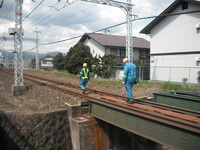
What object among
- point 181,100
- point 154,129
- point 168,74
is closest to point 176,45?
point 168,74

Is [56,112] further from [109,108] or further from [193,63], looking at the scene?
[193,63]

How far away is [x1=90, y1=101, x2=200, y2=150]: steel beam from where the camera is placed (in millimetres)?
4472

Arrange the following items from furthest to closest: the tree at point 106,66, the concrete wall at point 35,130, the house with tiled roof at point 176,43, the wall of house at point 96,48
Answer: the wall of house at point 96,48, the tree at point 106,66, the house with tiled roof at point 176,43, the concrete wall at point 35,130

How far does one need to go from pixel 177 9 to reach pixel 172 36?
9.77 feet

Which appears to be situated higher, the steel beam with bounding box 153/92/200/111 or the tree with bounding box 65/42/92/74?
the tree with bounding box 65/42/92/74

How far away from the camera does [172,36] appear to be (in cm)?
2325

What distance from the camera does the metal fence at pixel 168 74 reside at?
772 inches

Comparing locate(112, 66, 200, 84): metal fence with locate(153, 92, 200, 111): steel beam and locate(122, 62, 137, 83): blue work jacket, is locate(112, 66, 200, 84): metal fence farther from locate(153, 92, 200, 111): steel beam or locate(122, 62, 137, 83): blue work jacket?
locate(122, 62, 137, 83): blue work jacket

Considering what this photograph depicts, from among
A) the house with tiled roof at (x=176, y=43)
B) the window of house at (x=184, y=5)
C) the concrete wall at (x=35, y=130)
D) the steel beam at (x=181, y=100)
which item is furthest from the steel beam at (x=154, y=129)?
the window of house at (x=184, y=5)

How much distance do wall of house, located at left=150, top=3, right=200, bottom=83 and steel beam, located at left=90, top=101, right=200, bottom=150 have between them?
15219 mm

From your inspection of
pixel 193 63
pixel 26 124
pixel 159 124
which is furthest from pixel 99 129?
pixel 193 63

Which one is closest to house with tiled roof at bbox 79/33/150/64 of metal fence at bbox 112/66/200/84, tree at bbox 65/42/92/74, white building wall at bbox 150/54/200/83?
tree at bbox 65/42/92/74

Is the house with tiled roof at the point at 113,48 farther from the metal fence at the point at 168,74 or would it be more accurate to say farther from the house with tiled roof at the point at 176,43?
the house with tiled roof at the point at 176,43

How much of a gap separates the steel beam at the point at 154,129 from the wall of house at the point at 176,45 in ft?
49.9
